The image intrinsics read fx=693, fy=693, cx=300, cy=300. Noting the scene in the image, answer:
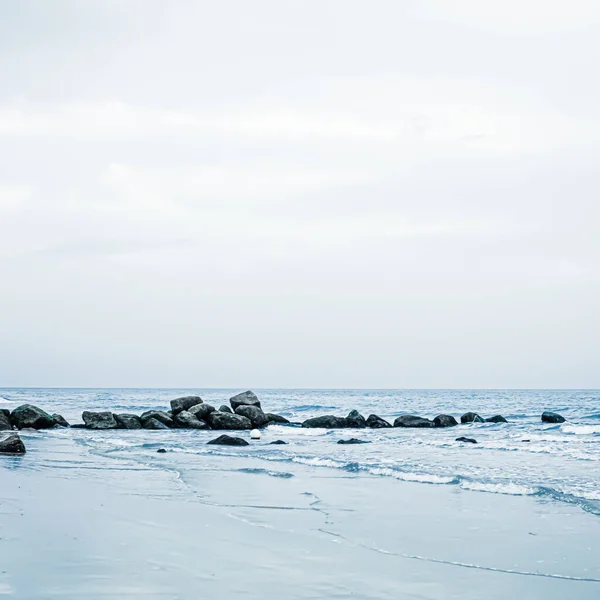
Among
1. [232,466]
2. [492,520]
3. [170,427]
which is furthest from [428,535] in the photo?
[170,427]

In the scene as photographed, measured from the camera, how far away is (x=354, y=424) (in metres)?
39.3

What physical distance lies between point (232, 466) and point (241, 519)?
7735mm

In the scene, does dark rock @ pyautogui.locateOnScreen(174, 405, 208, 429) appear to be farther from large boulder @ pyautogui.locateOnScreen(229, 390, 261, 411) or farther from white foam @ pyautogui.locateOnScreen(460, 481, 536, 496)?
white foam @ pyautogui.locateOnScreen(460, 481, 536, 496)

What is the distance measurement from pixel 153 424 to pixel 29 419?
618 centimetres

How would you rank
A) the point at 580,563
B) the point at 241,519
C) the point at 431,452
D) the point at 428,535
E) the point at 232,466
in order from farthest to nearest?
the point at 431,452 → the point at 232,466 → the point at 241,519 → the point at 428,535 → the point at 580,563

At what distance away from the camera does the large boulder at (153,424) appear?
3641cm

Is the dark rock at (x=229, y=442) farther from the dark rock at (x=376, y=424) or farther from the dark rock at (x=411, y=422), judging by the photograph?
the dark rock at (x=411, y=422)

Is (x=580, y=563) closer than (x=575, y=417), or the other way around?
(x=580, y=563)

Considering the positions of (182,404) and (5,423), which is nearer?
(5,423)

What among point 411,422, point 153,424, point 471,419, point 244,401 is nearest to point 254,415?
point 244,401

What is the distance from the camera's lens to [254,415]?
131 ft

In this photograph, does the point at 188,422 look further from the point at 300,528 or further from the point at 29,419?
the point at 300,528

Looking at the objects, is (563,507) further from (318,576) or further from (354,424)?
(354,424)

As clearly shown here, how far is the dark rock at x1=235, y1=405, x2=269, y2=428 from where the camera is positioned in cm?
3956
